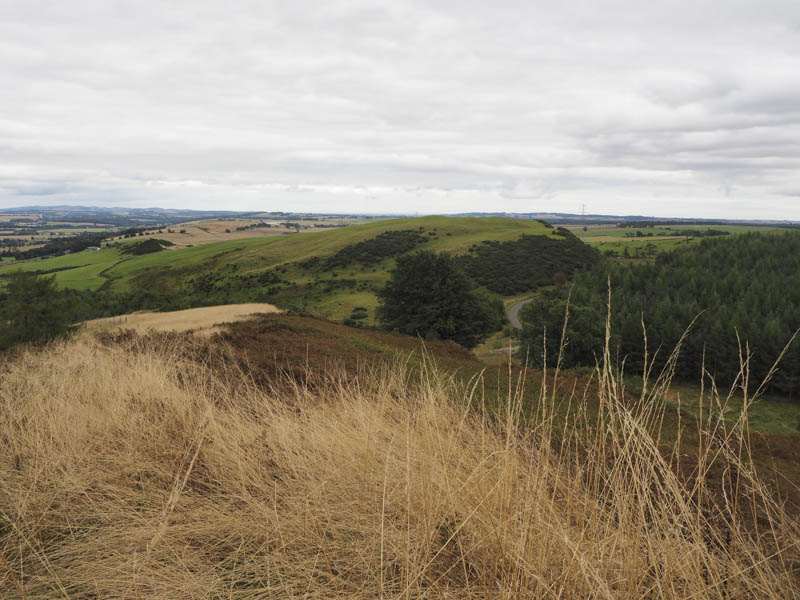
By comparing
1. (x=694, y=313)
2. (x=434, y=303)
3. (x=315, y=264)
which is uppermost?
(x=315, y=264)

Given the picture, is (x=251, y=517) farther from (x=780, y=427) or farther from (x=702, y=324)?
(x=702, y=324)

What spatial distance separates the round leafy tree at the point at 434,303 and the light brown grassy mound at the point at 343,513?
104 ft

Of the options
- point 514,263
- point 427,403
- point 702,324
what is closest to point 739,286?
point 702,324

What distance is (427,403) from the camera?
176 inches

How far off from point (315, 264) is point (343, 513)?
9443 centimetres

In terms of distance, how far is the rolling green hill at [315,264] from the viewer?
3049 inches

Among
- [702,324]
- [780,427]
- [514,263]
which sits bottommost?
[780,427]

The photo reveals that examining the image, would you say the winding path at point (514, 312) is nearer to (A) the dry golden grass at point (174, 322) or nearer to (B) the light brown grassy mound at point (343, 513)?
(A) the dry golden grass at point (174, 322)

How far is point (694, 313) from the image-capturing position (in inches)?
2114

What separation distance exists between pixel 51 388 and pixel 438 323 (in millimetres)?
31392

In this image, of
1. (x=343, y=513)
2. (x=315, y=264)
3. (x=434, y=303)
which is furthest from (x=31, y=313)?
(x=315, y=264)

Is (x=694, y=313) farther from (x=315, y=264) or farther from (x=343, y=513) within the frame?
(x=315, y=264)

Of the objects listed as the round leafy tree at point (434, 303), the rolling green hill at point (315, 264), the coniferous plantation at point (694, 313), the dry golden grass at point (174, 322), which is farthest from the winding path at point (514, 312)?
the dry golden grass at point (174, 322)

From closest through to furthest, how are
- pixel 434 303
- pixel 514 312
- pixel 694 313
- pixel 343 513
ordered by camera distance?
pixel 343 513, pixel 434 303, pixel 694 313, pixel 514 312
